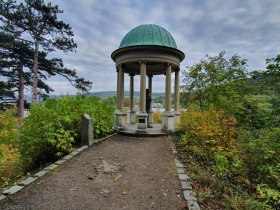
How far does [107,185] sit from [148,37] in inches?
329

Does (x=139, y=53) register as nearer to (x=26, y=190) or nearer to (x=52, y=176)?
(x=52, y=176)

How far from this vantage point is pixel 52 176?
186 inches

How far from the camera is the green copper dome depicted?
10490 mm

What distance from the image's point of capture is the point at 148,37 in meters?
10.6

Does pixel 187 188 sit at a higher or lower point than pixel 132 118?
lower

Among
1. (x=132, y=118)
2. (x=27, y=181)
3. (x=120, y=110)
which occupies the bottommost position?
(x=27, y=181)

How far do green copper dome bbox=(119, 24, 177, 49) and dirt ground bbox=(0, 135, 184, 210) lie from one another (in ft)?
20.7

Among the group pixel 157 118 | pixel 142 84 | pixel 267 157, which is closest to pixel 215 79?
pixel 142 84

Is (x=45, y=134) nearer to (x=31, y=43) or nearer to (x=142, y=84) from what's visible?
(x=142, y=84)

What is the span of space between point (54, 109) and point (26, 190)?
3.10m

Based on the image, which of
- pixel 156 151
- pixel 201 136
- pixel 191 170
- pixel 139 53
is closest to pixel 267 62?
pixel 201 136

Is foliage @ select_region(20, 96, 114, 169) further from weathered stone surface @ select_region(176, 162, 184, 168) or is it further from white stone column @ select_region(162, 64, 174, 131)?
white stone column @ select_region(162, 64, 174, 131)

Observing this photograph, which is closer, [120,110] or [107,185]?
[107,185]

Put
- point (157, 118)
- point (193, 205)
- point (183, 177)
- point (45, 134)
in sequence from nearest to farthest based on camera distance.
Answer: point (193, 205) < point (183, 177) < point (45, 134) < point (157, 118)
